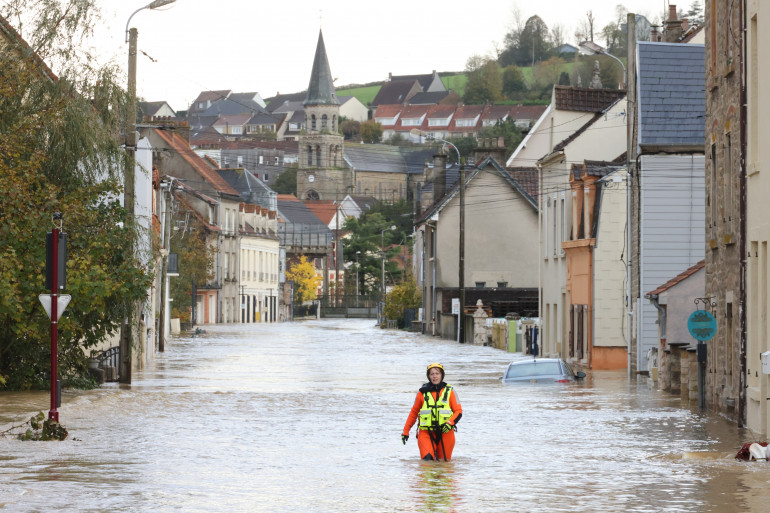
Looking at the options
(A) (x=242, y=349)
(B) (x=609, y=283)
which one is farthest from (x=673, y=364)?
(A) (x=242, y=349)

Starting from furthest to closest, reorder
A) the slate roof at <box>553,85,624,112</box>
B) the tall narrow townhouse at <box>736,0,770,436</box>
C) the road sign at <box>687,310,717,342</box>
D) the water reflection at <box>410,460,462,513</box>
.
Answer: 1. the slate roof at <box>553,85,624,112</box>
2. the road sign at <box>687,310,717,342</box>
3. the tall narrow townhouse at <box>736,0,770,436</box>
4. the water reflection at <box>410,460,462,513</box>

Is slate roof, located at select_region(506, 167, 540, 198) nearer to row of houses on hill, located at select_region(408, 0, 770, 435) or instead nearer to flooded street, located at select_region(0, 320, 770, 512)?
row of houses on hill, located at select_region(408, 0, 770, 435)

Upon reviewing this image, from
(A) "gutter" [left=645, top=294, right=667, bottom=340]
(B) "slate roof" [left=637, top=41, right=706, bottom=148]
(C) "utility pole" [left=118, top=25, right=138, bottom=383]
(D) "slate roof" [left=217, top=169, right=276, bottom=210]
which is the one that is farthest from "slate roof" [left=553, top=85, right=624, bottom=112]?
(D) "slate roof" [left=217, top=169, right=276, bottom=210]

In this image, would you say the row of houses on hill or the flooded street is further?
the row of houses on hill

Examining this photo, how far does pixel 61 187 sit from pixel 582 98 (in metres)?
26.4

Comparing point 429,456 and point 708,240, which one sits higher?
point 708,240

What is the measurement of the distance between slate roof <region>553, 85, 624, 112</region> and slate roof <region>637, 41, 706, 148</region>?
43.4 ft

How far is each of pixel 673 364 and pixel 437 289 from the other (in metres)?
43.2

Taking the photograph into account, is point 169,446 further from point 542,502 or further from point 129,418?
point 542,502

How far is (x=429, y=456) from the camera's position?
17.2 meters

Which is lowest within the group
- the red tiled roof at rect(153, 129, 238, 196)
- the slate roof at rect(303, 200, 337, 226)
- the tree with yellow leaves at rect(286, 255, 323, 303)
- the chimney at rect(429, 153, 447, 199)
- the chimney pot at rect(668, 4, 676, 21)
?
the tree with yellow leaves at rect(286, 255, 323, 303)

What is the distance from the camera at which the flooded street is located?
13.5 meters

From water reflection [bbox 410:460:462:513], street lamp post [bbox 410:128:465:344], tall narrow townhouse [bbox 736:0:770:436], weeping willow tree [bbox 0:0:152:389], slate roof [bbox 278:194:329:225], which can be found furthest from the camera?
slate roof [bbox 278:194:329:225]

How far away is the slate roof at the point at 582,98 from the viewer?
50.5 meters
